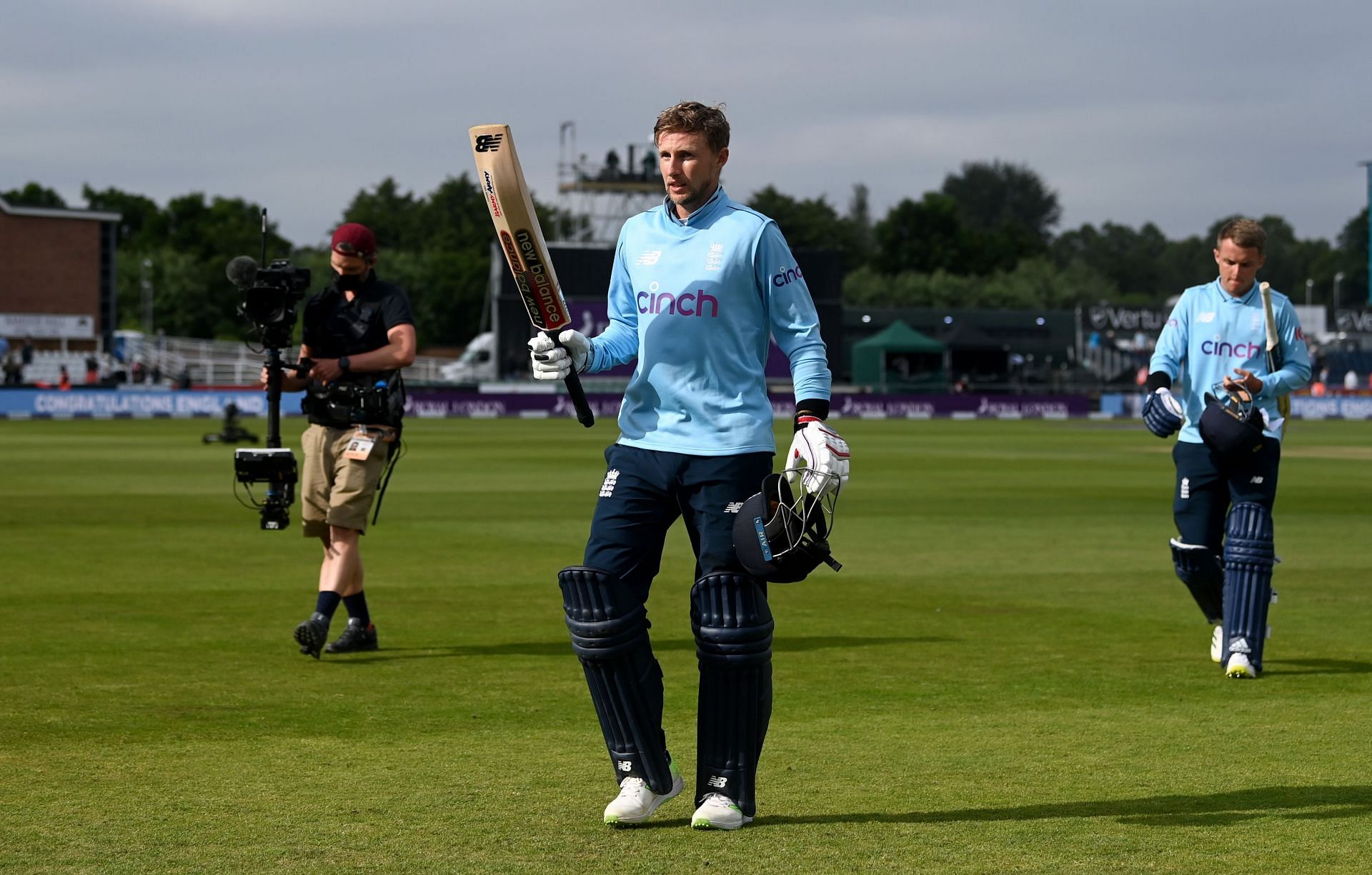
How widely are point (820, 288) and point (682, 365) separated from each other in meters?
63.4

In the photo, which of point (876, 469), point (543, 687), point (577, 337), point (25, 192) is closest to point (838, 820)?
point (577, 337)

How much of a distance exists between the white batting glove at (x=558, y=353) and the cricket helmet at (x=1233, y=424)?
400 centimetres

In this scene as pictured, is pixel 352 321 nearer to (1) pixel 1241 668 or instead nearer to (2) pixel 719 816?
(2) pixel 719 816

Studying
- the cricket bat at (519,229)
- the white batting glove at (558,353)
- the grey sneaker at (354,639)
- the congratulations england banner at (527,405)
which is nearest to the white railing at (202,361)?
the congratulations england banner at (527,405)

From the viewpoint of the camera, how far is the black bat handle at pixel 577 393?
5766 mm

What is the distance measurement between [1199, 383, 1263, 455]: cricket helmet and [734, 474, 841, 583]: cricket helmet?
368cm

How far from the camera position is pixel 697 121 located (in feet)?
18.5

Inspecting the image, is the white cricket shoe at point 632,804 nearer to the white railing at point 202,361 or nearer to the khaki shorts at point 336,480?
the khaki shorts at point 336,480

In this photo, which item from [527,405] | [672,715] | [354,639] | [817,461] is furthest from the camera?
[527,405]

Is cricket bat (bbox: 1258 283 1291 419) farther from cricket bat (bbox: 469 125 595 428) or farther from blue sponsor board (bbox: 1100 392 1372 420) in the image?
blue sponsor board (bbox: 1100 392 1372 420)

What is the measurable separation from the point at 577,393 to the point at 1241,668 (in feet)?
14.1

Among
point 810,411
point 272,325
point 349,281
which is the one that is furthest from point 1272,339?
point 272,325

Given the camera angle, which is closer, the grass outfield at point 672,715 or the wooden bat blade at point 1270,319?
the grass outfield at point 672,715

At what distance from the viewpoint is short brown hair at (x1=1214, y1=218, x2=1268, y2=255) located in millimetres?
8734
